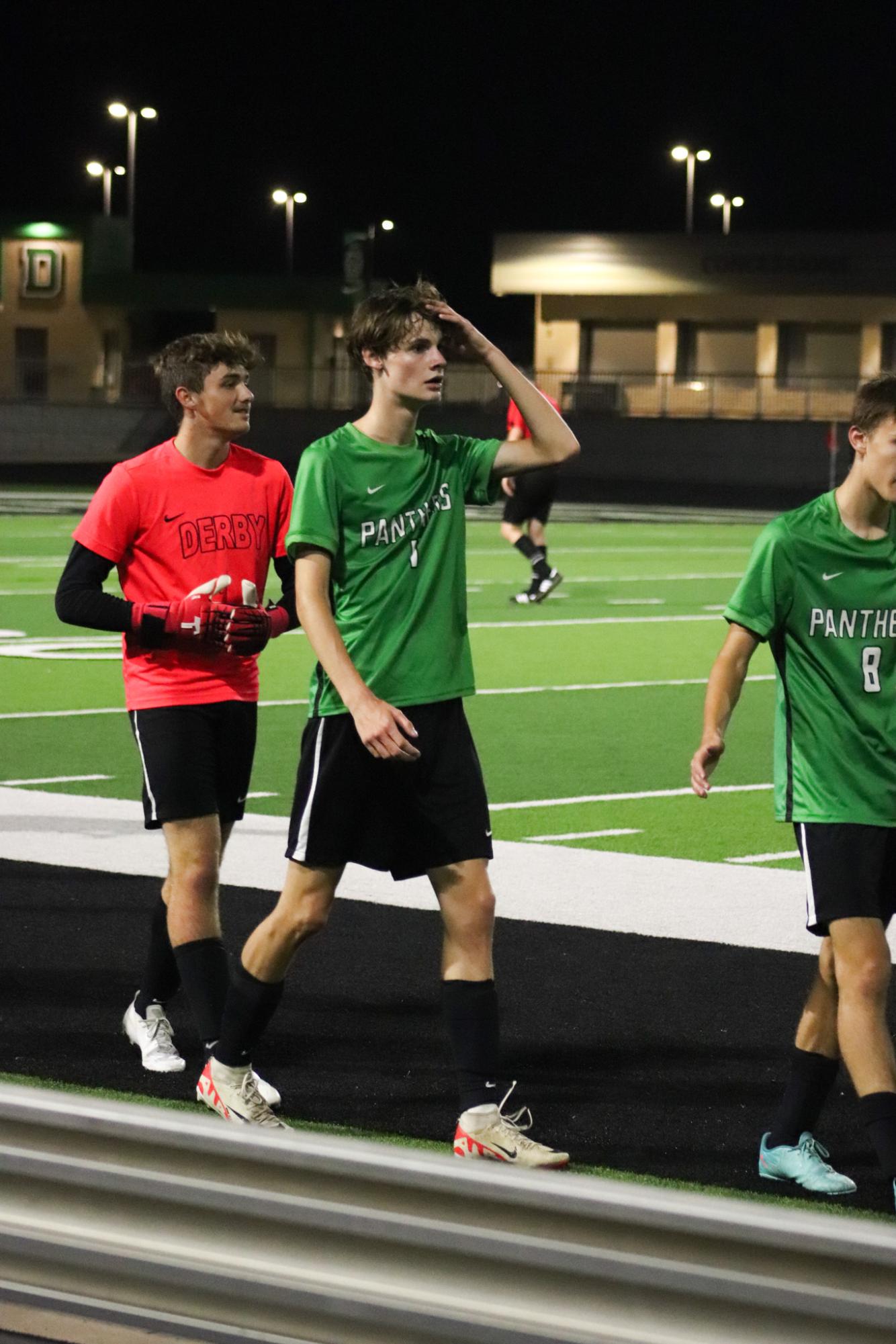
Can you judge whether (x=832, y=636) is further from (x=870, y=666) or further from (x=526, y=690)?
(x=526, y=690)

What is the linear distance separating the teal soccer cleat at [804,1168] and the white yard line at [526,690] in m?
8.78

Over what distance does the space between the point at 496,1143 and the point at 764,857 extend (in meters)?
4.33

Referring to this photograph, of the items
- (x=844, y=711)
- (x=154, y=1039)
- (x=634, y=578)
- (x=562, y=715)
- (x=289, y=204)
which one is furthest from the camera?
(x=289, y=204)

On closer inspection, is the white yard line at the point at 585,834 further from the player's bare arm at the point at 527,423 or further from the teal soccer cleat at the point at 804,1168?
the teal soccer cleat at the point at 804,1168

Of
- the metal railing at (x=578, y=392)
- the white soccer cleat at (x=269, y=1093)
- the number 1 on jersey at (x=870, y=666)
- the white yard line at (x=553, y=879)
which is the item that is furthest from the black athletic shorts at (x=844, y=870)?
the metal railing at (x=578, y=392)

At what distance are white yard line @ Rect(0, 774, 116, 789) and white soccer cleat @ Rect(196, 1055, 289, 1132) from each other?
5.50 metres

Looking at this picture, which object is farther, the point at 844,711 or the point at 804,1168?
the point at 804,1168

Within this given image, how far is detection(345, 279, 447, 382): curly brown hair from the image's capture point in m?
5.42

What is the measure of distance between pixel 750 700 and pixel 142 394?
4891 centimetres

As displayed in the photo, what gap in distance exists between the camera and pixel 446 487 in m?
5.55

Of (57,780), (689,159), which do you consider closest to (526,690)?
(57,780)

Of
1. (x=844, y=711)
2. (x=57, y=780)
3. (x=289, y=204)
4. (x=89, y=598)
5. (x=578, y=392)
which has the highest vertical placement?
(x=289, y=204)

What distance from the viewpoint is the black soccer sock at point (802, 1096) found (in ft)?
17.6

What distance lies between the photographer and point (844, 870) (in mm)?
5078
